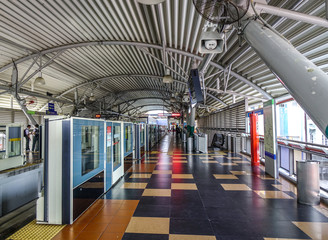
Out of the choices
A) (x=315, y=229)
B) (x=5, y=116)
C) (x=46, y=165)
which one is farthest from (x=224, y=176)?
(x=5, y=116)

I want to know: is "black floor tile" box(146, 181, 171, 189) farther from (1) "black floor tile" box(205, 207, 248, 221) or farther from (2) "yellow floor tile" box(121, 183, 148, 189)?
(1) "black floor tile" box(205, 207, 248, 221)

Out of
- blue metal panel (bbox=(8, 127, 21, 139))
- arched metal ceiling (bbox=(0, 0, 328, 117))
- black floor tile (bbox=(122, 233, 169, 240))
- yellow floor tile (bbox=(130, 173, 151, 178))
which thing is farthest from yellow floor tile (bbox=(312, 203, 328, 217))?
blue metal panel (bbox=(8, 127, 21, 139))

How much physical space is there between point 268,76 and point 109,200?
365 inches

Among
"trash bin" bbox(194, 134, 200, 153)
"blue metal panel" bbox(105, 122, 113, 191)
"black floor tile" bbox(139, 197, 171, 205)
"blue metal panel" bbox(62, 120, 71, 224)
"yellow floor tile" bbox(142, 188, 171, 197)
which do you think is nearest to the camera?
"blue metal panel" bbox(62, 120, 71, 224)

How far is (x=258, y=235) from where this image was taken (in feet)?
8.16

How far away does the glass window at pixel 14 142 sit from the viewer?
4.56 meters

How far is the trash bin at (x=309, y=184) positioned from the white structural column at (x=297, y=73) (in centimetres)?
240

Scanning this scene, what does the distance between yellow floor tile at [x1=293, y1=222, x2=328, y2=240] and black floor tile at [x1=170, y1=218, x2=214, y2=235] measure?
54.4 inches

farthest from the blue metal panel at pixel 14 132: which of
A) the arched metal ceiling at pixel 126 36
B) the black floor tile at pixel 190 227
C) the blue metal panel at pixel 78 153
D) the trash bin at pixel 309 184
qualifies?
the trash bin at pixel 309 184

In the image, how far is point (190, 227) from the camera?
2.69m

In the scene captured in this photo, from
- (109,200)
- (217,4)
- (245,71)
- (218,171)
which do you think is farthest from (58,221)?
(245,71)

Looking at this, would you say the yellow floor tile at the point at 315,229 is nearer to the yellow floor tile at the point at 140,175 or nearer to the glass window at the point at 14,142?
the yellow floor tile at the point at 140,175

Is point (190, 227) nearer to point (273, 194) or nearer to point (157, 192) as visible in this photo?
point (157, 192)

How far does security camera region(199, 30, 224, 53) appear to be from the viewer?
3350 millimetres
